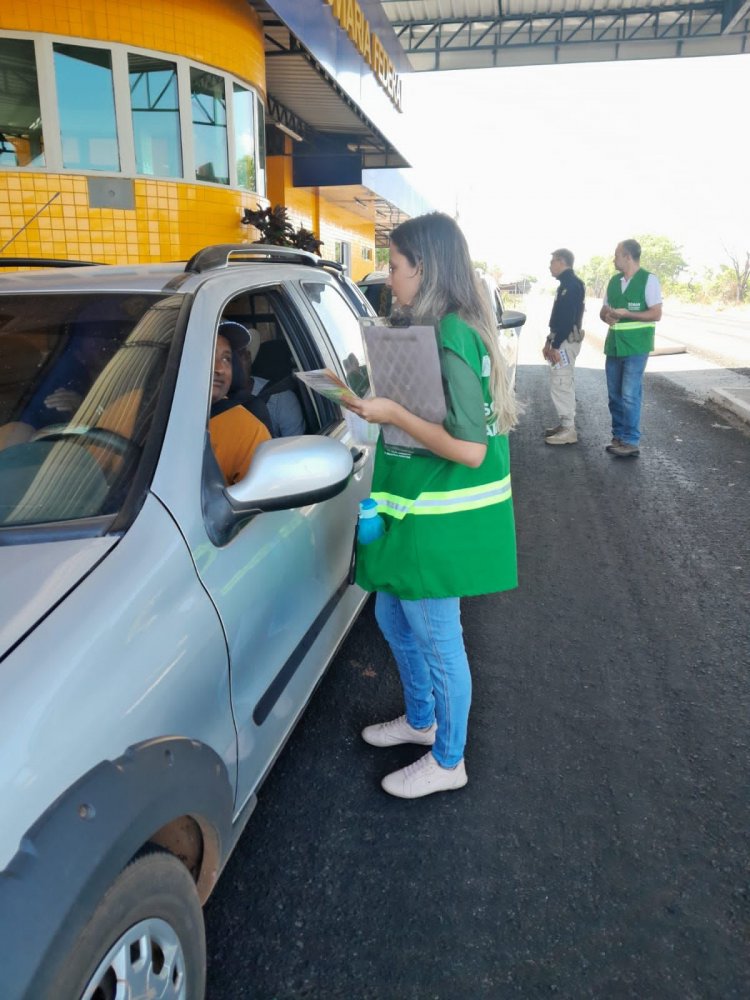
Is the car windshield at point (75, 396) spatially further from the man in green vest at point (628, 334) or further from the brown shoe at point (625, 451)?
the brown shoe at point (625, 451)

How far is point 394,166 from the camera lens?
19.3 metres

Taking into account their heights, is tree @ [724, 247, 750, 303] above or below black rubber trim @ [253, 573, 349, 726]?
above

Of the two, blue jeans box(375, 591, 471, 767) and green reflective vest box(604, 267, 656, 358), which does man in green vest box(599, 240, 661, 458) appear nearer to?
green reflective vest box(604, 267, 656, 358)

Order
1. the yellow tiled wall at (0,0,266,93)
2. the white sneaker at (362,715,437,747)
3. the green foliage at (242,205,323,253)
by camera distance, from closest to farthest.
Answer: the white sneaker at (362,715,437,747), the yellow tiled wall at (0,0,266,93), the green foliage at (242,205,323,253)

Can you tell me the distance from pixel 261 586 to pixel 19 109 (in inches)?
336

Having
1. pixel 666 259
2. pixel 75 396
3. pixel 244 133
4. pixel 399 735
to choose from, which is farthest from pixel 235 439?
pixel 666 259

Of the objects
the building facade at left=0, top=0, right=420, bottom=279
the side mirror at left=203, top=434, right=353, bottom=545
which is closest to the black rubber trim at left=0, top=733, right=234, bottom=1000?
the side mirror at left=203, top=434, right=353, bottom=545

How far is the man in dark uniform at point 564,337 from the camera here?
731 cm

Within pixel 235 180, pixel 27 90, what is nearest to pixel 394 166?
pixel 235 180

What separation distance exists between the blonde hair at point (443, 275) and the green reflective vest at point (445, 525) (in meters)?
0.15

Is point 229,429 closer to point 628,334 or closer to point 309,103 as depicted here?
point 628,334

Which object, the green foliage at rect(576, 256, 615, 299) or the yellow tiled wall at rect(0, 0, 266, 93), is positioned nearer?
the yellow tiled wall at rect(0, 0, 266, 93)

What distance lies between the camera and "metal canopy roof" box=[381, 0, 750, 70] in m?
19.7

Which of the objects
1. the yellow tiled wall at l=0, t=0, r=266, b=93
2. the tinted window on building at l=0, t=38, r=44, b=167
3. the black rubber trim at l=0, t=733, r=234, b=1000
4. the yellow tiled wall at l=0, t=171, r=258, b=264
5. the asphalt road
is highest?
the yellow tiled wall at l=0, t=0, r=266, b=93
